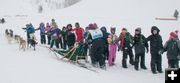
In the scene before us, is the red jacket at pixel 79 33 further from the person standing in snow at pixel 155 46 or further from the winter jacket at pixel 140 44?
the person standing in snow at pixel 155 46

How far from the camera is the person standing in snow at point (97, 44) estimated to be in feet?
40.8

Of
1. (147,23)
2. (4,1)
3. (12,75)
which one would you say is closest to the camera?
(12,75)

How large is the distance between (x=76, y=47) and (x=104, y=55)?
1.07 metres

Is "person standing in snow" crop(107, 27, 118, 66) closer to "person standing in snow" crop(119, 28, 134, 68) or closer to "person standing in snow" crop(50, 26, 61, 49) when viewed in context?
"person standing in snow" crop(119, 28, 134, 68)

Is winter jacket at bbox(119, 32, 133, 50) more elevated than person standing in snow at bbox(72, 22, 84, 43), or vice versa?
person standing in snow at bbox(72, 22, 84, 43)

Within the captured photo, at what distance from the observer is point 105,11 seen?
204ft

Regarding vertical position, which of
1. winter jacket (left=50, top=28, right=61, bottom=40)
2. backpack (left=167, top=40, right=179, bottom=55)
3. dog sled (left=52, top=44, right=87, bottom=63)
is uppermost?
winter jacket (left=50, top=28, right=61, bottom=40)

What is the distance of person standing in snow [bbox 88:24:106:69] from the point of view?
490 inches

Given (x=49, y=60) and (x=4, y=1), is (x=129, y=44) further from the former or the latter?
(x=4, y=1)

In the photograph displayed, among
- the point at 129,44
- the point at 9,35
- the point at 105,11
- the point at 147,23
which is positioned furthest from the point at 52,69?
the point at 105,11

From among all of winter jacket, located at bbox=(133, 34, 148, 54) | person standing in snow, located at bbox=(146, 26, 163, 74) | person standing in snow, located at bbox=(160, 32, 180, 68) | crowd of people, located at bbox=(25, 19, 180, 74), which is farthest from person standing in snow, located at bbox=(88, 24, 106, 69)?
person standing in snow, located at bbox=(160, 32, 180, 68)

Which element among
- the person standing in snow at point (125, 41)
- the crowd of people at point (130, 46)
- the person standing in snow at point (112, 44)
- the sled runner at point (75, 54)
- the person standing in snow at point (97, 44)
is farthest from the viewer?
the sled runner at point (75, 54)

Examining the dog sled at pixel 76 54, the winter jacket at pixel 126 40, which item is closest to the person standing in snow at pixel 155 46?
the winter jacket at pixel 126 40

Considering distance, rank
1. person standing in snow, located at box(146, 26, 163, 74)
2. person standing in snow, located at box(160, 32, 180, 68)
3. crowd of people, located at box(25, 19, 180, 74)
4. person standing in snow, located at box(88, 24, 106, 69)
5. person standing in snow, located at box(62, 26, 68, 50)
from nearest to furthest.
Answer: person standing in snow, located at box(160, 32, 180, 68)
crowd of people, located at box(25, 19, 180, 74)
person standing in snow, located at box(146, 26, 163, 74)
person standing in snow, located at box(88, 24, 106, 69)
person standing in snow, located at box(62, 26, 68, 50)
